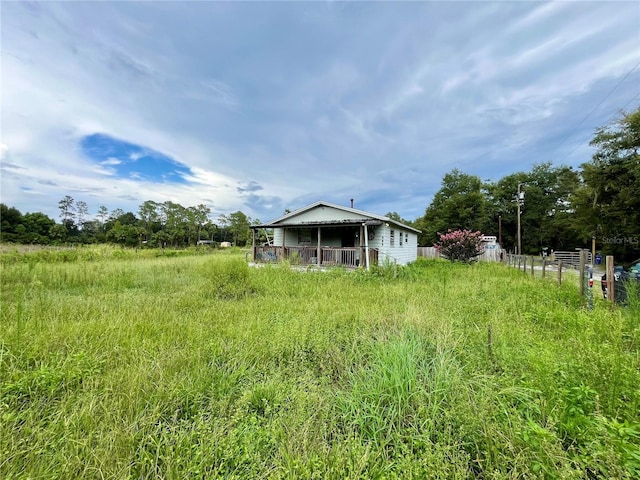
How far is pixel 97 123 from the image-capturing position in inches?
356

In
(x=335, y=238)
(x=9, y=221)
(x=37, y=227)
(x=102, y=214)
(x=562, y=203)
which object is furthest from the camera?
(x=102, y=214)

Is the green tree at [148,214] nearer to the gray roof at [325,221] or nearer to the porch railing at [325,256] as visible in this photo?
the gray roof at [325,221]

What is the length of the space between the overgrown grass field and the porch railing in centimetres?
814

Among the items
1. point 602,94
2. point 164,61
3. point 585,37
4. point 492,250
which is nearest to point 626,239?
point 492,250

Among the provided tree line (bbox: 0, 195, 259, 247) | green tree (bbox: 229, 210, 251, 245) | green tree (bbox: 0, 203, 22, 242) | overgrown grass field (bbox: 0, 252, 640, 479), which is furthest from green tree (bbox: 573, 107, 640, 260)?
green tree (bbox: 0, 203, 22, 242)

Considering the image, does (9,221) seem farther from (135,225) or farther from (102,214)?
(102,214)

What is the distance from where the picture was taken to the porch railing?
1241 centimetres

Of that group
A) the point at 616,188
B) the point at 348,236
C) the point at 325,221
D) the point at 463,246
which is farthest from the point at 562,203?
the point at 325,221

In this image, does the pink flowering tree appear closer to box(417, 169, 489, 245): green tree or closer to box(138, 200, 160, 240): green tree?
box(417, 169, 489, 245): green tree

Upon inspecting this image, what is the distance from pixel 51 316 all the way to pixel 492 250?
89.5 feet

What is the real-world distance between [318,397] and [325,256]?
10.8 m

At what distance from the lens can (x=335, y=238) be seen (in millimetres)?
15781

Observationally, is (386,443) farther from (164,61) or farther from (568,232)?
(568,232)

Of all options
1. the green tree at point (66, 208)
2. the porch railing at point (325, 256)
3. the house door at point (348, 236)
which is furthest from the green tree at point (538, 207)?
the green tree at point (66, 208)
